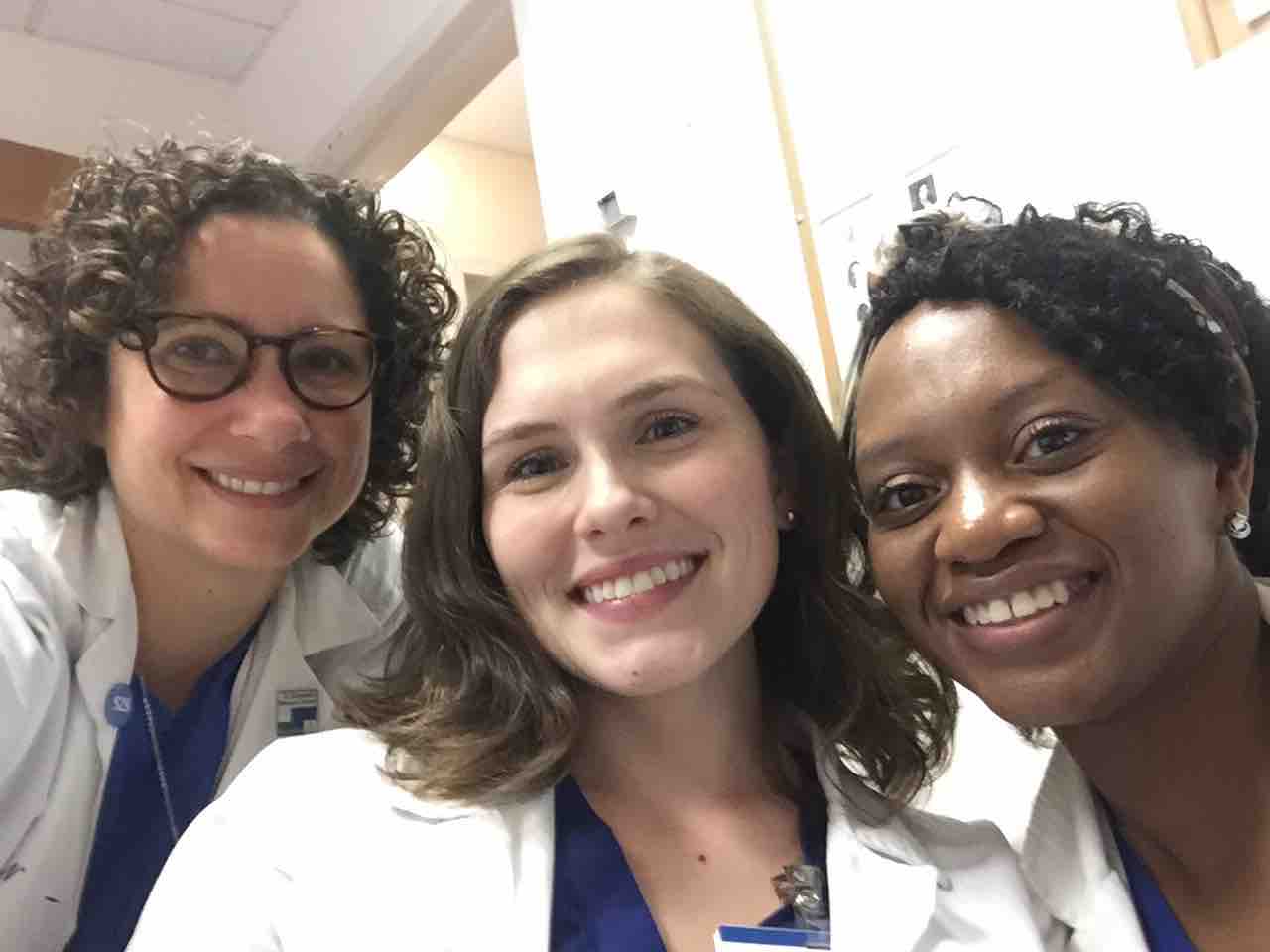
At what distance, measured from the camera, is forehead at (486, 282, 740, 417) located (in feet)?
3.47

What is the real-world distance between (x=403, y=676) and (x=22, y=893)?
477 millimetres

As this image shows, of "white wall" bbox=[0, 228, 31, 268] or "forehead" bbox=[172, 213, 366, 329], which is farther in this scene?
"white wall" bbox=[0, 228, 31, 268]

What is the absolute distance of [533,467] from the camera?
108cm

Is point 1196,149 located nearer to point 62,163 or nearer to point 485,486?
point 485,486

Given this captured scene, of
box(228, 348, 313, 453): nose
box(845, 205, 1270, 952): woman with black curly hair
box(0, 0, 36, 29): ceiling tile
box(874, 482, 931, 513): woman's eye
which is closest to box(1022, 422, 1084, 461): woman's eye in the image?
box(845, 205, 1270, 952): woman with black curly hair

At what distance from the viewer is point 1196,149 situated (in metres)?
1.28

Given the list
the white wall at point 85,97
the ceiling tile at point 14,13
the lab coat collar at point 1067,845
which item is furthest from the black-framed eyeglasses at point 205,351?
the ceiling tile at point 14,13

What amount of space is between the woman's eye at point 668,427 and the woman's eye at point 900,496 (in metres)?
0.20

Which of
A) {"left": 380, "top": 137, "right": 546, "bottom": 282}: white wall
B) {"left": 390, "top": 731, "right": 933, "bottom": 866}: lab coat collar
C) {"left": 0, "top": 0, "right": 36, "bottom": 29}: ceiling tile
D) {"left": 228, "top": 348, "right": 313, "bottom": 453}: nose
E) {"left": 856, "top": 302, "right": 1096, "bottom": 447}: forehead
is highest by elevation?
{"left": 0, "top": 0, "right": 36, "bottom": 29}: ceiling tile

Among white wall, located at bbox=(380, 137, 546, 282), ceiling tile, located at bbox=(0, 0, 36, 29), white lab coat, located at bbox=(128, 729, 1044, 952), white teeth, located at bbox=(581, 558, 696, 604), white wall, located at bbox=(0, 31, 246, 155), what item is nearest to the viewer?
white lab coat, located at bbox=(128, 729, 1044, 952)

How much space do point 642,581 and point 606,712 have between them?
214 mm

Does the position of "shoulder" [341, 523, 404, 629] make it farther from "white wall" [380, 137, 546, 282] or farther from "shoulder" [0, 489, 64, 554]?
"white wall" [380, 137, 546, 282]

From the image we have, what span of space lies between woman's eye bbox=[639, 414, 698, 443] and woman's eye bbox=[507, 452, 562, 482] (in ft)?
0.31

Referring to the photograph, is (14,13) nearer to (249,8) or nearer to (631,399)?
(249,8)
